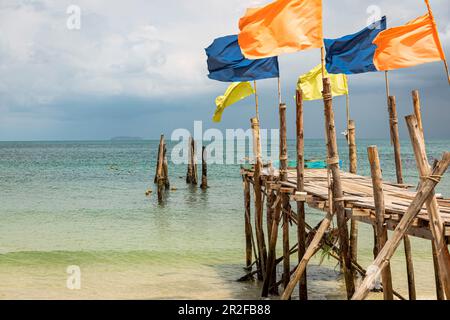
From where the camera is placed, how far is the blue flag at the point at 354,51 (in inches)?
493

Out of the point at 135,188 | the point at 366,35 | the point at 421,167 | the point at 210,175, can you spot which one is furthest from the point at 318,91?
the point at 210,175

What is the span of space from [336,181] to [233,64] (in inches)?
225

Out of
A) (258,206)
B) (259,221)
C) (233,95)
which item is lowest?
(259,221)

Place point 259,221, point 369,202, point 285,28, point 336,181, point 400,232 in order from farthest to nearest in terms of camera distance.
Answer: point 259,221 → point 285,28 → point 336,181 → point 369,202 → point 400,232

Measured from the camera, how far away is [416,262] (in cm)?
1461

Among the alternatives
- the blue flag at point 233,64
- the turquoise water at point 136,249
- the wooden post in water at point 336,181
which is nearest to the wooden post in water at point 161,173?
the turquoise water at point 136,249

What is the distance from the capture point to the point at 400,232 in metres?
6.16

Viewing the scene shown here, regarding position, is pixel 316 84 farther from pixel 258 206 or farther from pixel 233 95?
pixel 258 206

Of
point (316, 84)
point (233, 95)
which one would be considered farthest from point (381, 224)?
point (316, 84)

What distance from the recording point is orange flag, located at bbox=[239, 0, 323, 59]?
8.82 meters

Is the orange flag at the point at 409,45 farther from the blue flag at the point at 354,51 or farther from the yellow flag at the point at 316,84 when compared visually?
the yellow flag at the point at 316,84

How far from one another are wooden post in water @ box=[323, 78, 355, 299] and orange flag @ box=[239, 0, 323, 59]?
101 cm

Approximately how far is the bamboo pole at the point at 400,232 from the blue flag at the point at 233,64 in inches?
288
